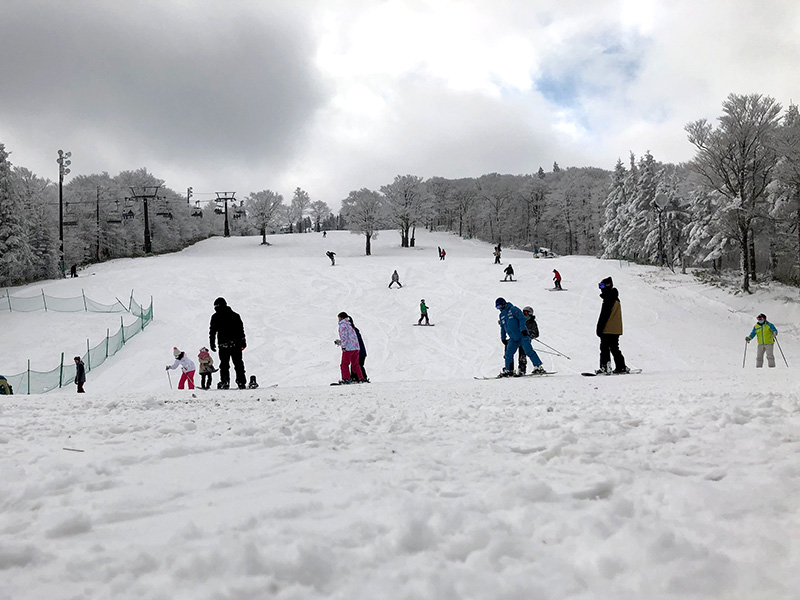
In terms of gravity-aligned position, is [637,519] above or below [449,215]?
below

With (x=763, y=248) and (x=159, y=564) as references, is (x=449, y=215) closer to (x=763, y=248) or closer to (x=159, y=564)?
(x=763, y=248)

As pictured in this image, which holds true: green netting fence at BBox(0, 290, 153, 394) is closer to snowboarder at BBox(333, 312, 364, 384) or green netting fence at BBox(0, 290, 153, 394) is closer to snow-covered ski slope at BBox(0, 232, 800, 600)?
snowboarder at BBox(333, 312, 364, 384)

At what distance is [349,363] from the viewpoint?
36.2 ft

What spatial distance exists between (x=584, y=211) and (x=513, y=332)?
7567 centimetres

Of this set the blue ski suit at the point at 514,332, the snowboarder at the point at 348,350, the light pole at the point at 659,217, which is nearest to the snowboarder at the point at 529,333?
the blue ski suit at the point at 514,332

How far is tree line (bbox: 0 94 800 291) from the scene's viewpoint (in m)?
27.8

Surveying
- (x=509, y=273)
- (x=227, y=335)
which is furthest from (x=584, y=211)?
(x=227, y=335)

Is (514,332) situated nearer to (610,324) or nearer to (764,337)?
(610,324)

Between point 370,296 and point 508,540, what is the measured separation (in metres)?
28.0

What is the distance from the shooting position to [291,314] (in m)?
26.4

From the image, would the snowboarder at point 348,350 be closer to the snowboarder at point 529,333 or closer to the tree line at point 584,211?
the snowboarder at point 529,333

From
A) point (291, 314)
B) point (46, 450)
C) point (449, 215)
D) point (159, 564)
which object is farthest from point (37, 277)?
point (449, 215)

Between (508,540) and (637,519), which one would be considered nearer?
(508,540)

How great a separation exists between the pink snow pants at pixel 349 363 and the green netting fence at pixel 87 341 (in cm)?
999
